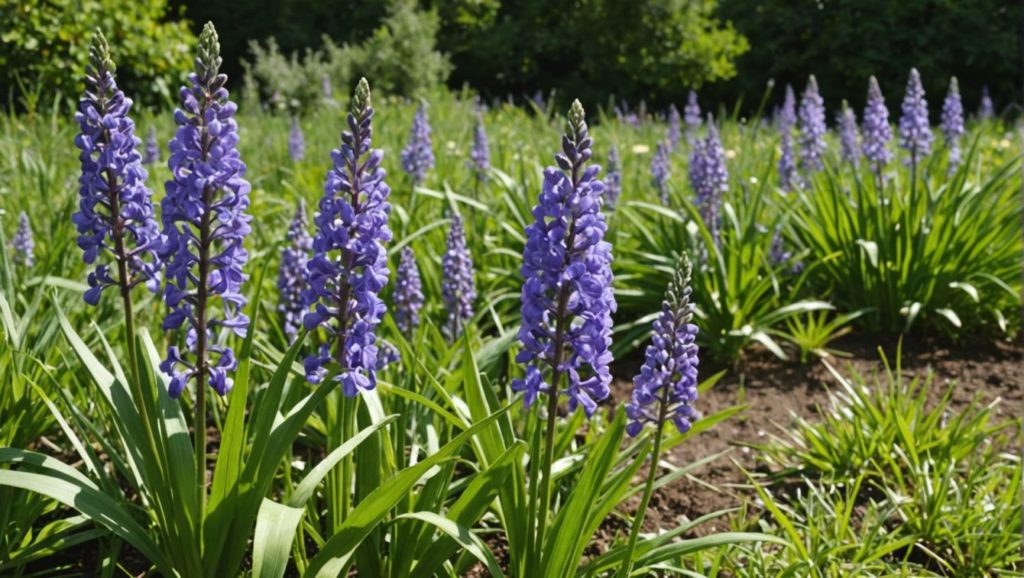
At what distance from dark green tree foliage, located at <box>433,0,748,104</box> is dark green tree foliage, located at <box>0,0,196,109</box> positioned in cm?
684

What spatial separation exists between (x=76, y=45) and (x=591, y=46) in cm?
904

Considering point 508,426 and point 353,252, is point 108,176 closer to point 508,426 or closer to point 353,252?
point 353,252

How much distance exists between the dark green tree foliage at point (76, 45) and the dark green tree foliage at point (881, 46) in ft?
33.3

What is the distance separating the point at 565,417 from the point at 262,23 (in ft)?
68.1

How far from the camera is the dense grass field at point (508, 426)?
2.55 meters

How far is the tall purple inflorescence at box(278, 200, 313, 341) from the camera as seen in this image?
4.01m

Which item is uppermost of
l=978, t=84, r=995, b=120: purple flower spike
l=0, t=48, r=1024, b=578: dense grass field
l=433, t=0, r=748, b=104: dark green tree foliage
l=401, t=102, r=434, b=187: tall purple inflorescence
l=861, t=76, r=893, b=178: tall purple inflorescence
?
l=433, t=0, r=748, b=104: dark green tree foliage

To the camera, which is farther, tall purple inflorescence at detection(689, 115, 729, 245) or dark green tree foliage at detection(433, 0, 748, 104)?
dark green tree foliage at detection(433, 0, 748, 104)

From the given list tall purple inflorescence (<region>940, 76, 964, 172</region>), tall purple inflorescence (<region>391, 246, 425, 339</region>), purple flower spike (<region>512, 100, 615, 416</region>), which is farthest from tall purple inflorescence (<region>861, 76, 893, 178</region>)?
purple flower spike (<region>512, 100, 615, 416</region>)

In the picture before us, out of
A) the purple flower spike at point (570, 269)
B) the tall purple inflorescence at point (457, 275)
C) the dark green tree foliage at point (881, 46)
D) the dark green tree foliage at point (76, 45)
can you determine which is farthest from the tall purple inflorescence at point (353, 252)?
the dark green tree foliage at point (881, 46)

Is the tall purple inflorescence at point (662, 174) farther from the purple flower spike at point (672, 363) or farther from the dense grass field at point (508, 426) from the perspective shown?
the purple flower spike at point (672, 363)

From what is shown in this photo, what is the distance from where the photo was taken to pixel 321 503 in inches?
133

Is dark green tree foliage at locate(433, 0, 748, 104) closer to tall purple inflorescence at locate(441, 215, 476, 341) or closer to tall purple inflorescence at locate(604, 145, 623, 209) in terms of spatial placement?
tall purple inflorescence at locate(604, 145, 623, 209)

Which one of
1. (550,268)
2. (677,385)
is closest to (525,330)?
(550,268)
